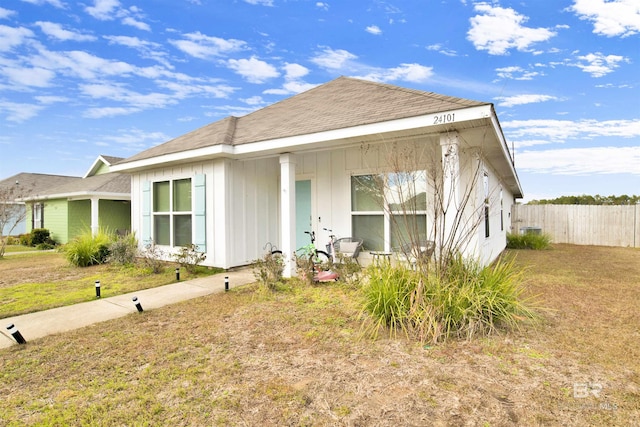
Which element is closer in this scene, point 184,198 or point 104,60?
point 184,198

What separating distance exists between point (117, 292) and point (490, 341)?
19.1 ft

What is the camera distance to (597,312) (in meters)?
4.27

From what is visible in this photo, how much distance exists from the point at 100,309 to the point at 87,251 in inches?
194

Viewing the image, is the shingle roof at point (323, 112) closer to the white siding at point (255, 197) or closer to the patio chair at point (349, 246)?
the white siding at point (255, 197)

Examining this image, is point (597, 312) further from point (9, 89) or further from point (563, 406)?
point (9, 89)

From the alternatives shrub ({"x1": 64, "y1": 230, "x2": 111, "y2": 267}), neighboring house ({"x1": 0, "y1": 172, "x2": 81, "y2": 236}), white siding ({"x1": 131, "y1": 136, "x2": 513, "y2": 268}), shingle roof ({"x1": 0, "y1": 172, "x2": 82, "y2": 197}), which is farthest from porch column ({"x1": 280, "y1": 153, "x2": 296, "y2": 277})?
shingle roof ({"x1": 0, "y1": 172, "x2": 82, "y2": 197})

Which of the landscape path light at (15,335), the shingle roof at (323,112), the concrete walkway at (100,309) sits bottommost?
the concrete walkway at (100,309)

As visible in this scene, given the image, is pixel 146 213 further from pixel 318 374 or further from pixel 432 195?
pixel 318 374

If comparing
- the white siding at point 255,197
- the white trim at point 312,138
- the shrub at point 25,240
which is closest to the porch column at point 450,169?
the white trim at point 312,138

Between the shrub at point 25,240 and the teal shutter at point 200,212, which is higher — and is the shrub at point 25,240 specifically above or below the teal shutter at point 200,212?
below

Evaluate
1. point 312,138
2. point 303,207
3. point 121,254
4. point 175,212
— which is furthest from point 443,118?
point 121,254

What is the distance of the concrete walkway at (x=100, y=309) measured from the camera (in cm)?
387

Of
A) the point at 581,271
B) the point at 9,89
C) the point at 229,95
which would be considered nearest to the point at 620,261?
the point at 581,271

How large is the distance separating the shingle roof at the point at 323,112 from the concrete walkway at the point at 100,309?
117 inches
